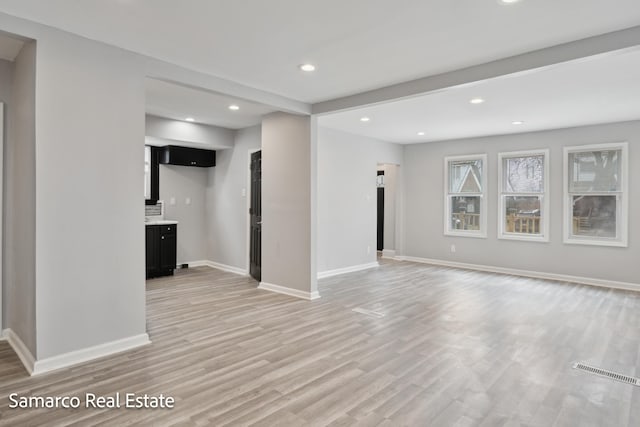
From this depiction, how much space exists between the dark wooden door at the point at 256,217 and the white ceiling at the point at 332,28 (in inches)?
102

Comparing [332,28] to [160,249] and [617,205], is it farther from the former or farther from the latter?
[617,205]

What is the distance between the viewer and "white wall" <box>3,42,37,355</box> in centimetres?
282

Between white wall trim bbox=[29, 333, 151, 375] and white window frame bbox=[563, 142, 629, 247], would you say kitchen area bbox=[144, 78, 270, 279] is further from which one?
white window frame bbox=[563, 142, 629, 247]

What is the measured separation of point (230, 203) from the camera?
6.83 meters

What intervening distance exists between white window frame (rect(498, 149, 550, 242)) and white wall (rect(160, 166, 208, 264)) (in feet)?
18.3

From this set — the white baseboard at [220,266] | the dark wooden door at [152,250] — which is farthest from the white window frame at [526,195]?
the dark wooden door at [152,250]

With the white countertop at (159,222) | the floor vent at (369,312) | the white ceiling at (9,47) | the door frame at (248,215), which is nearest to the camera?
the white ceiling at (9,47)

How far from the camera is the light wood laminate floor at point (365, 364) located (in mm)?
2285

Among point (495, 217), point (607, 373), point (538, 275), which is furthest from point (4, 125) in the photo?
point (538, 275)

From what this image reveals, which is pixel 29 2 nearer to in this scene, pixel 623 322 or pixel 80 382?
pixel 80 382

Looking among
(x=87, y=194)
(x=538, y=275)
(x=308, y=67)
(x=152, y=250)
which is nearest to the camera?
(x=87, y=194)

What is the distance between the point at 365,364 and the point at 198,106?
12.8ft

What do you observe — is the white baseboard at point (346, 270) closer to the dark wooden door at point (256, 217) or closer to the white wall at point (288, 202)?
the dark wooden door at point (256, 217)

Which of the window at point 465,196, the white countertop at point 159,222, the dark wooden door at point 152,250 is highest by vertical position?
the window at point 465,196
